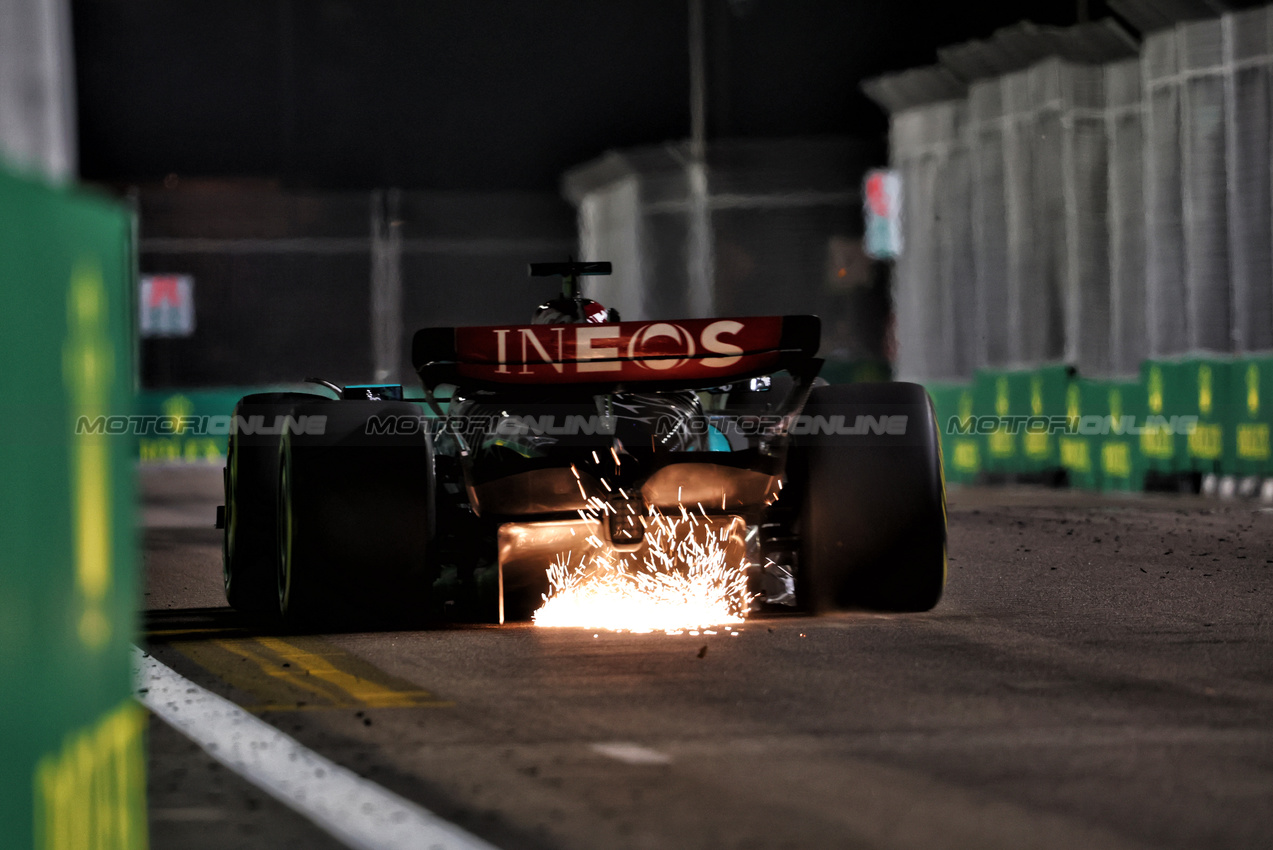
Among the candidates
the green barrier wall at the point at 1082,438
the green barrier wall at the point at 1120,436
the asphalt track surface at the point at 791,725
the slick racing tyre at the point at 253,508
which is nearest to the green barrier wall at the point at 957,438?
the green barrier wall at the point at 1082,438

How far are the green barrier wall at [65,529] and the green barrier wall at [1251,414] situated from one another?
1912cm

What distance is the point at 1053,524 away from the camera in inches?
679

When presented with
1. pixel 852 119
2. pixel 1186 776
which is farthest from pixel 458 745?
pixel 852 119

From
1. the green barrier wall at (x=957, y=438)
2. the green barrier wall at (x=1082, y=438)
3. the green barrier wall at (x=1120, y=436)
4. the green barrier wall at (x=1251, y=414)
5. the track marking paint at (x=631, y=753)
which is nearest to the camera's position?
the track marking paint at (x=631, y=753)

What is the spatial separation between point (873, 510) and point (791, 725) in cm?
287

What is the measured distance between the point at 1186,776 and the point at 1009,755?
52 centimetres

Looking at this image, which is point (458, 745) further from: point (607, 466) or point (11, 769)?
point (607, 466)

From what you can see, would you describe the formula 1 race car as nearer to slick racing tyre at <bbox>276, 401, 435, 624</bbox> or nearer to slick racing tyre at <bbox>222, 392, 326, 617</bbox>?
slick racing tyre at <bbox>276, 401, 435, 624</bbox>

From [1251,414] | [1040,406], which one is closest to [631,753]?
[1251,414]

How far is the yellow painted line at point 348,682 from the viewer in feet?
22.2

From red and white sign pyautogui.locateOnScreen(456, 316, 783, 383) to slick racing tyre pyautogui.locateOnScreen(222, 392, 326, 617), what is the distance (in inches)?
72.9

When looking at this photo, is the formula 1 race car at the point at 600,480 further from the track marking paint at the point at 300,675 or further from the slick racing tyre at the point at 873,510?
the track marking paint at the point at 300,675

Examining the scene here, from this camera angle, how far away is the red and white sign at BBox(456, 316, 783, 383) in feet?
28.9

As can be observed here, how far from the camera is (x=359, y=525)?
8.76m
